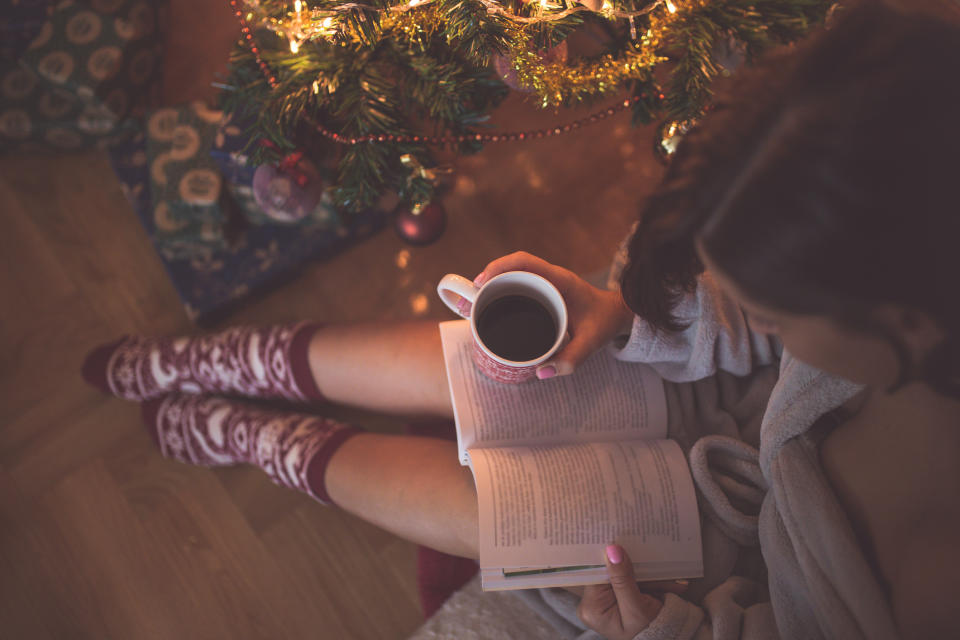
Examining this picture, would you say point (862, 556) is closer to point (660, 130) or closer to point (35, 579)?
point (660, 130)

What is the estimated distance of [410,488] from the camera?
0.77 metres

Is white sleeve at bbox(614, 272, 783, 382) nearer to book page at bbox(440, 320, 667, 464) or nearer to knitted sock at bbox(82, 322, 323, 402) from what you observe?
book page at bbox(440, 320, 667, 464)

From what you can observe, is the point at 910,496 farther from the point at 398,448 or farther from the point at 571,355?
the point at 398,448

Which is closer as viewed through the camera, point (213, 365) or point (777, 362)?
point (777, 362)

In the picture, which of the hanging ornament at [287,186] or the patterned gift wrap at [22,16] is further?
the patterned gift wrap at [22,16]

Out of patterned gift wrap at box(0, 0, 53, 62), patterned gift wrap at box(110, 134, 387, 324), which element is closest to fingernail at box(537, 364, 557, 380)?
patterned gift wrap at box(110, 134, 387, 324)

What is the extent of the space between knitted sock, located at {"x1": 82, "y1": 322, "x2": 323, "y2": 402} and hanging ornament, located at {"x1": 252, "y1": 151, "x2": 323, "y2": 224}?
184 millimetres

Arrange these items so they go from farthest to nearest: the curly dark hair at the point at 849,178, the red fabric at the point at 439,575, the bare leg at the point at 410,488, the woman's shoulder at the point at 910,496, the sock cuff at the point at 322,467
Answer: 1. the red fabric at the point at 439,575
2. the sock cuff at the point at 322,467
3. the bare leg at the point at 410,488
4. the woman's shoulder at the point at 910,496
5. the curly dark hair at the point at 849,178

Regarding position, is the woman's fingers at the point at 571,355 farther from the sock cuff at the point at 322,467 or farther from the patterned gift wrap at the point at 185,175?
the patterned gift wrap at the point at 185,175

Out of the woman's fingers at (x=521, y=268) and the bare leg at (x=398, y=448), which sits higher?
the woman's fingers at (x=521, y=268)

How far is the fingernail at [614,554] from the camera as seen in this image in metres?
0.64

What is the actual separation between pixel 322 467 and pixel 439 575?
0.92 feet

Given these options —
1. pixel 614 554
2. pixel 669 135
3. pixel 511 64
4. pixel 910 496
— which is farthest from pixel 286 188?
pixel 910 496

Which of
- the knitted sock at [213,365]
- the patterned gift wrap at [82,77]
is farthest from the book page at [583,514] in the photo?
the patterned gift wrap at [82,77]
